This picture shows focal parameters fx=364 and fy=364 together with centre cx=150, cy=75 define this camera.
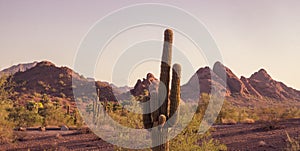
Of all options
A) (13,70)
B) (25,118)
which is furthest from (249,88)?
(13,70)

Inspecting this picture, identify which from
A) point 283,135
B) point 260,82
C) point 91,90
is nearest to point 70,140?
point 283,135

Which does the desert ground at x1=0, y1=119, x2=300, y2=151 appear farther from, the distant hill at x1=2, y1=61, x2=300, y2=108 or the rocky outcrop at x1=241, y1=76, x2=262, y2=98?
the rocky outcrop at x1=241, y1=76, x2=262, y2=98

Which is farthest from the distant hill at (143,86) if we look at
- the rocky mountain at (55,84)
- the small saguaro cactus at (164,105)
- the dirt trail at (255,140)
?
the small saguaro cactus at (164,105)

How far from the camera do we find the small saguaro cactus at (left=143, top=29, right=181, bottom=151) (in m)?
9.30

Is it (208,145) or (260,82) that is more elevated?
(260,82)

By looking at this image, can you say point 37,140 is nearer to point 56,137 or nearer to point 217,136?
point 56,137

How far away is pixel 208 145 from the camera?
11.0 meters

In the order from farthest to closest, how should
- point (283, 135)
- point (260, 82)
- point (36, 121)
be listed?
point (260, 82) → point (36, 121) → point (283, 135)

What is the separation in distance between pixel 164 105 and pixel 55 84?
56.9m

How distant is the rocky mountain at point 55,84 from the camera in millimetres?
58094

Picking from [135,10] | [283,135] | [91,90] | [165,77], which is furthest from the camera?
[91,90]

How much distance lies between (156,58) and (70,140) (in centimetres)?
935

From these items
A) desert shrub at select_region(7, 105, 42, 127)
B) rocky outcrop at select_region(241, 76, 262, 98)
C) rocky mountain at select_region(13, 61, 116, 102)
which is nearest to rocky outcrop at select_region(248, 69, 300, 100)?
rocky outcrop at select_region(241, 76, 262, 98)

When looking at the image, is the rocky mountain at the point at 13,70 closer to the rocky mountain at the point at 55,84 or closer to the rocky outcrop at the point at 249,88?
the rocky mountain at the point at 55,84
